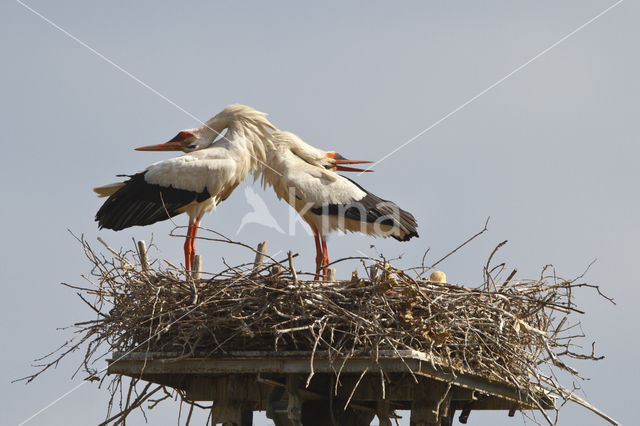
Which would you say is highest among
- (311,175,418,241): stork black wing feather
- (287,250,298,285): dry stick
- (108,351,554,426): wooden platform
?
(311,175,418,241): stork black wing feather

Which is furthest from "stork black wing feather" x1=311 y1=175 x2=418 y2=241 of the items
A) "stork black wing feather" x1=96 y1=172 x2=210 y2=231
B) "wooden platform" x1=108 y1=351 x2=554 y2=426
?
"wooden platform" x1=108 y1=351 x2=554 y2=426

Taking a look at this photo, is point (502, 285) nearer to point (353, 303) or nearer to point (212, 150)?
point (353, 303)

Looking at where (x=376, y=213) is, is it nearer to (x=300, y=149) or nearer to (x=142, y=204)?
(x=300, y=149)

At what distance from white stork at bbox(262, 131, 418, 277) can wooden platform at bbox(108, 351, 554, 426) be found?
179cm

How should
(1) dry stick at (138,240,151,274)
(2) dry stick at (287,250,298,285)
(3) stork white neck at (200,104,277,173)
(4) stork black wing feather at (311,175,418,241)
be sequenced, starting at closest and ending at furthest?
(2) dry stick at (287,250,298,285) → (1) dry stick at (138,240,151,274) → (4) stork black wing feather at (311,175,418,241) → (3) stork white neck at (200,104,277,173)

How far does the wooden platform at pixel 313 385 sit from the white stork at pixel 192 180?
219 centimetres

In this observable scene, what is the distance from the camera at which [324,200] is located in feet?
30.9

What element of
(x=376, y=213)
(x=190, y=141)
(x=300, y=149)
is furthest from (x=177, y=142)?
(x=376, y=213)

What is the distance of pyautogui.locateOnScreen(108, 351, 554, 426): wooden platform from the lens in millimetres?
6844

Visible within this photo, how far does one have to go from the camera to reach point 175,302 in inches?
285

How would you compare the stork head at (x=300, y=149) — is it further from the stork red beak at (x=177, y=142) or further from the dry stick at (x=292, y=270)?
the dry stick at (x=292, y=270)

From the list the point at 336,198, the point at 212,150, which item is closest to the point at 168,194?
the point at 212,150

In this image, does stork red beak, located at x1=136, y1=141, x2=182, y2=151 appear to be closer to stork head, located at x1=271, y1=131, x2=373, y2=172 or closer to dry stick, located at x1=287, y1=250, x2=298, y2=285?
stork head, located at x1=271, y1=131, x2=373, y2=172

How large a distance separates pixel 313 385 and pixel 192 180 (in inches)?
108
